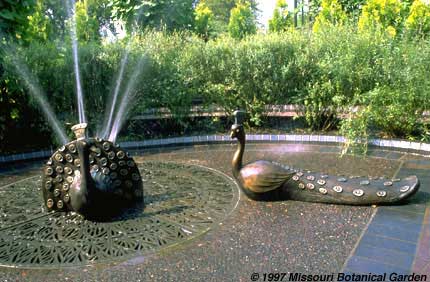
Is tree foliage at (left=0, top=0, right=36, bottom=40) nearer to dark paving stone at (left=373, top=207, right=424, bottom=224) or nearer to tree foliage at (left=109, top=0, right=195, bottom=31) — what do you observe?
dark paving stone at (left=373, top=207, right=424, bottom=224)

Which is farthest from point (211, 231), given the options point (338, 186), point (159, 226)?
point (338, 186)

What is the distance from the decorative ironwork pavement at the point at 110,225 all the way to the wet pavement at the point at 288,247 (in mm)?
157

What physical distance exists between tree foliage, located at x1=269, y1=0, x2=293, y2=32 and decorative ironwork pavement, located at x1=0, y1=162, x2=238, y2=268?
639 inches

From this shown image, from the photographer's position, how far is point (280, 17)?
20859 mm

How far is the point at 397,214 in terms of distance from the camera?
455cm

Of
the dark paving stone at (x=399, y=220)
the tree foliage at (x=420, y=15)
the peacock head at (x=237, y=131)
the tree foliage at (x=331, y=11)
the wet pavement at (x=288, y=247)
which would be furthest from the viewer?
the tree foliage at (x=331, y=11)

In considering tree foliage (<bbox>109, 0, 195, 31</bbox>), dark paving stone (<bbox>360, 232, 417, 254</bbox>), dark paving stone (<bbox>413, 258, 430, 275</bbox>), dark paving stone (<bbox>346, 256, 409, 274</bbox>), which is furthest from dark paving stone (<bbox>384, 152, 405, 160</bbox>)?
tree foliage (<bbox>109, 0, 195, 31</bbox>)

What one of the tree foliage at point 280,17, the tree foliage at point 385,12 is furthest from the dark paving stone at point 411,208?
the tree foliage at point 280,17

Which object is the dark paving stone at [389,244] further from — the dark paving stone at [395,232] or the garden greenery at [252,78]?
the garden greenery at [252,78]

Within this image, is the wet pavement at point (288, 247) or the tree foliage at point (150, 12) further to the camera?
the tree foliage at point (150, 12)

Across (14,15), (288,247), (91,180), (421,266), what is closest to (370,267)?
(421,266)

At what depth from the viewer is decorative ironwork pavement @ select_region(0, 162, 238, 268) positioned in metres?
3.94

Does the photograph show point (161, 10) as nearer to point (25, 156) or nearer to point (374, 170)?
point (25, 156)

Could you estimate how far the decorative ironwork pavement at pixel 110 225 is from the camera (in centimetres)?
394
